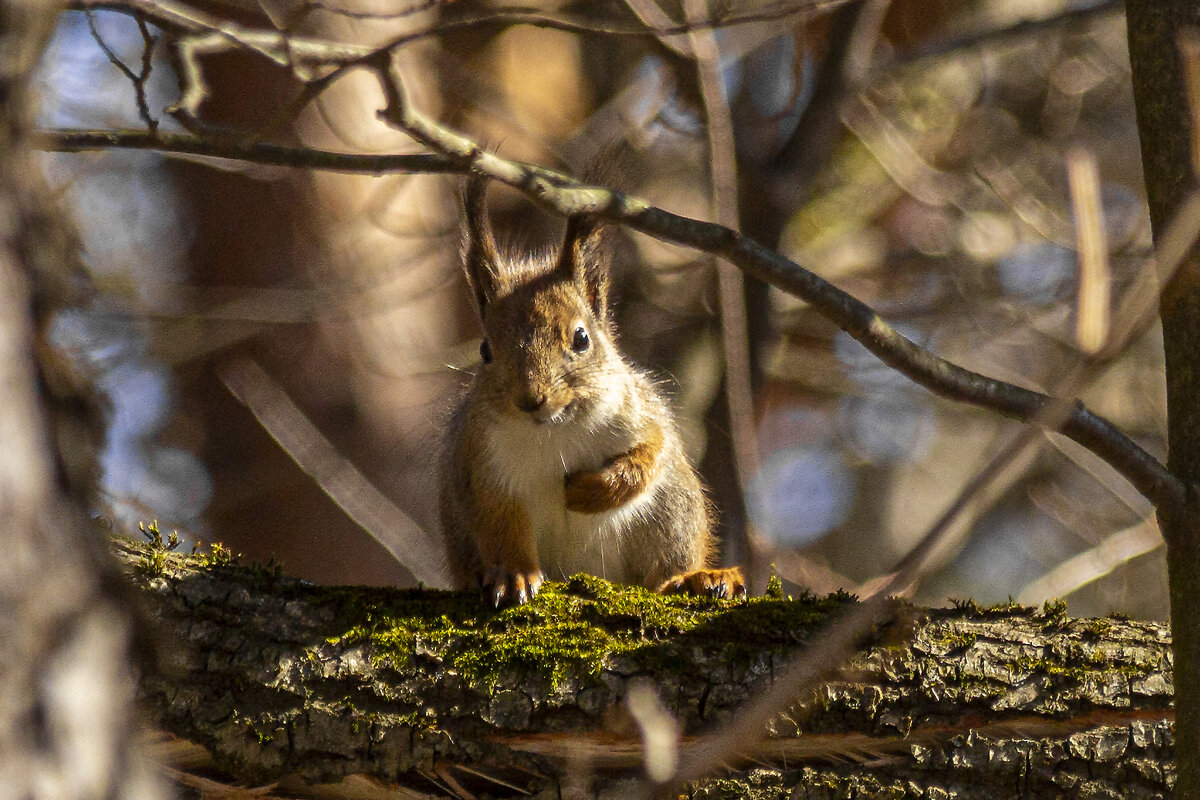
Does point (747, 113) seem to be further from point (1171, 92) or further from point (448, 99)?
point (1171, 92)

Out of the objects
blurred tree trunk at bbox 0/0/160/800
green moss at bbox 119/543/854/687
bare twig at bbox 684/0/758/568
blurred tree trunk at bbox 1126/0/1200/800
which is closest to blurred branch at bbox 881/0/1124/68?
bare twig at bbox 684/0/758/568

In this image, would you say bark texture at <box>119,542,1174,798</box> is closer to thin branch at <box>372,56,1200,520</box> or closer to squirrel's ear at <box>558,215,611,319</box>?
thin branch at <box>372,56,1200,520</box>

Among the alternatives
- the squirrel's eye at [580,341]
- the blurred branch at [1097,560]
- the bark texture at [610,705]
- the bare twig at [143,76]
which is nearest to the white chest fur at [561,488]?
the squirrel's eye at [580,341]

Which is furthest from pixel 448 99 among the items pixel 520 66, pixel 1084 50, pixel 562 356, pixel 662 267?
pixel 1084 50

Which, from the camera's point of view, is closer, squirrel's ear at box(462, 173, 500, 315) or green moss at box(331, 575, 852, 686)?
green moss at box(331, 575, 852, 686)

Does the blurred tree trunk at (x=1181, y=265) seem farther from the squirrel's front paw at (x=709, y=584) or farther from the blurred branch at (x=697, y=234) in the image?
the squirrel's front paw at (x=709, y=584)

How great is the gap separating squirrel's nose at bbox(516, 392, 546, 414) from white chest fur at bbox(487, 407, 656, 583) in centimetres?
8

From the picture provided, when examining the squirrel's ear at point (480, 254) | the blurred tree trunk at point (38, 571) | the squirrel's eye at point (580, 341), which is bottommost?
the blurred tree trunk at point (38, 571)

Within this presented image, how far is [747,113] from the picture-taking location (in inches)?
208

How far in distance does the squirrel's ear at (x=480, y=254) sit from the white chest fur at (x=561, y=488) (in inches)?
18.3

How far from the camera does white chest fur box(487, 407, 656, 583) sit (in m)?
3.05

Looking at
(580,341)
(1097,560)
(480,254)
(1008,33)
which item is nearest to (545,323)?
(580,341)

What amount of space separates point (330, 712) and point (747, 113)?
378 centimetres

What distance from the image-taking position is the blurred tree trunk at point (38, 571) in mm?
949
